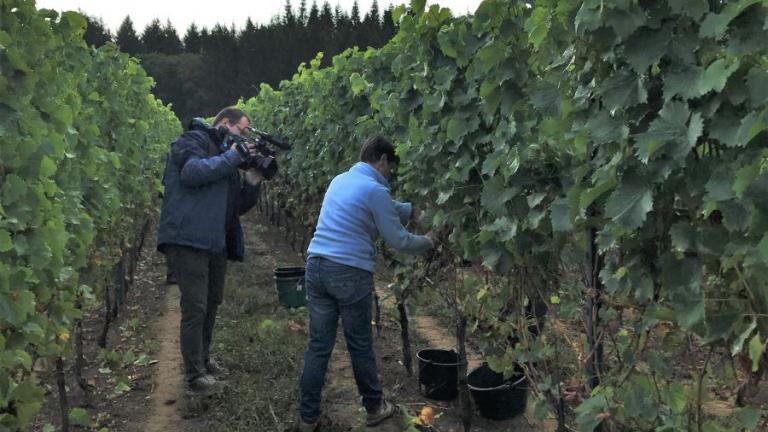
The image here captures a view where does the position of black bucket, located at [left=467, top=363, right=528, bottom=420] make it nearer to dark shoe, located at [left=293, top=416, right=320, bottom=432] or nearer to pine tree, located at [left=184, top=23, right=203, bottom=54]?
dark shoe, located at [left=293, top=416, right=320, bottom=432]

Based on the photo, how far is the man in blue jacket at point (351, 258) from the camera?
387 centimetres

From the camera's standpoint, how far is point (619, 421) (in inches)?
83.5

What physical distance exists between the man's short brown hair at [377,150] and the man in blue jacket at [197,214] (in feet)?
3.31

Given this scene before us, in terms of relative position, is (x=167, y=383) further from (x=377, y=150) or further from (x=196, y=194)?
(x=377, y=150)

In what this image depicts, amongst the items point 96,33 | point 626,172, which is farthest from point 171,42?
point 626,172

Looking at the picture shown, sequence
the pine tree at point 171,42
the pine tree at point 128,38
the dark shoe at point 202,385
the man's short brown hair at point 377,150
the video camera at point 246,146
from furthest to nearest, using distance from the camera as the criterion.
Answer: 1. the pine tree at point 171,42
2. the pine tree at point 128,38
3. the dark shoe at point 202,385
4. the video camera at point 246,146
5. the man's short brown hair at point 377,150

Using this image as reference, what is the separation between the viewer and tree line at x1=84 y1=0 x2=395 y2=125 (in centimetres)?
6600

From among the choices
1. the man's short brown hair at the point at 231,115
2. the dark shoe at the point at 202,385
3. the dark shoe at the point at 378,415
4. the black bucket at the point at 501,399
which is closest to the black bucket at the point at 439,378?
the black bucket at the point at 501,399

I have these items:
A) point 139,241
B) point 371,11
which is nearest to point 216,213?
point 139,241

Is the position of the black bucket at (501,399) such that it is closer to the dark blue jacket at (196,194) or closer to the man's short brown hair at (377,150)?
the man's short brown hair at (377,150)

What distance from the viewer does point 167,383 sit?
17.3ft

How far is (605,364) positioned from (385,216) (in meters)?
1.69

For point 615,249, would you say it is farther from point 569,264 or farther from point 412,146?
point 412,146

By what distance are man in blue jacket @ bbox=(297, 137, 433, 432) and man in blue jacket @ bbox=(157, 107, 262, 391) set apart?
0.89 m
